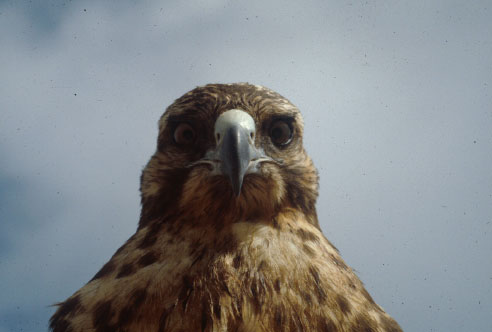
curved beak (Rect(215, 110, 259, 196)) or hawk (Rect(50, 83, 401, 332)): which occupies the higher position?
curved beak (Rect(215, 110, 259, 196))

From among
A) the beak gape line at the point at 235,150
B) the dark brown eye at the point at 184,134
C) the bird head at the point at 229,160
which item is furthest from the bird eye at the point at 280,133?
the dark brown eye at the point at 184,134

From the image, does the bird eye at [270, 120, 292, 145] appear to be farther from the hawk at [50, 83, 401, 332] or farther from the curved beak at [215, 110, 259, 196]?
the curved beak at [215, 110, 259, 196]

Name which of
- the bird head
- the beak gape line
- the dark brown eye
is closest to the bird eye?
the bird head

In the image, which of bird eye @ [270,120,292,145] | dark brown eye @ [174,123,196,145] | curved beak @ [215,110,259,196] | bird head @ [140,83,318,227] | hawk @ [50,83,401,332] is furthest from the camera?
bird eye @ [270,120,292,145]

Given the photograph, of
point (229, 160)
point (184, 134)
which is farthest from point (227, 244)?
point (184, 134)

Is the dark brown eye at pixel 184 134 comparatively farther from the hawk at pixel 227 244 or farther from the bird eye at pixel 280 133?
the bird eye at pixel 280 133

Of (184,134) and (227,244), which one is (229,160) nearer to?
(227,244)

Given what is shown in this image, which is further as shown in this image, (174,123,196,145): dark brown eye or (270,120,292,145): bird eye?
(270,120,292,145): bird eye
